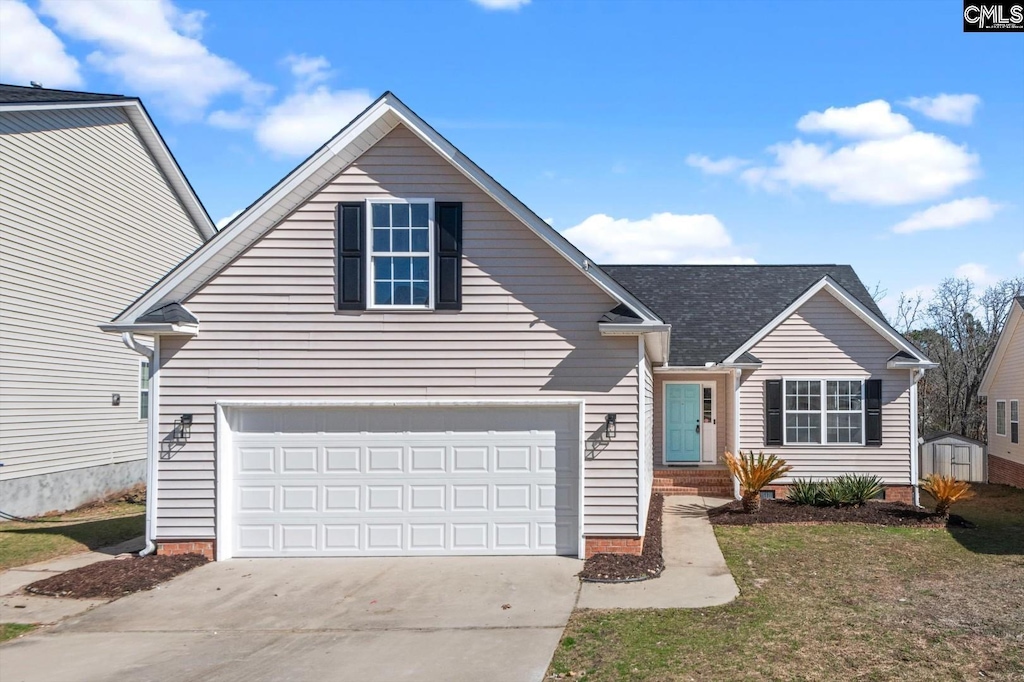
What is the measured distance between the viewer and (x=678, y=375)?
19125 mm

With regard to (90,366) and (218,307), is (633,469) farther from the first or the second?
(90,366)

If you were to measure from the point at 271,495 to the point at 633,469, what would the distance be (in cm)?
527

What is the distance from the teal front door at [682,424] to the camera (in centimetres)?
1931

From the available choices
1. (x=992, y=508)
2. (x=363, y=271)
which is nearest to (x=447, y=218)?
(x=363, y=271)

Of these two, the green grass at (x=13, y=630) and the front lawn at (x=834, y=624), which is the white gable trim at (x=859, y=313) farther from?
the green grass at (x=13, y=630)

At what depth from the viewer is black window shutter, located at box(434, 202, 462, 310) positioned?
1109 centimetres

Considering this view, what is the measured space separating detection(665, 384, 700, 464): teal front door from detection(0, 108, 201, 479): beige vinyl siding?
13.7 meters

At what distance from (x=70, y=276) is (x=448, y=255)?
1064cm

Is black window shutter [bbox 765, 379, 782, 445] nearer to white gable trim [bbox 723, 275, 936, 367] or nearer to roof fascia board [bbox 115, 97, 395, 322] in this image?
white gable trim [bbox 723, 275, 936, 367]

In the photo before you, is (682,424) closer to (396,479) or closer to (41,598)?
(396,479)

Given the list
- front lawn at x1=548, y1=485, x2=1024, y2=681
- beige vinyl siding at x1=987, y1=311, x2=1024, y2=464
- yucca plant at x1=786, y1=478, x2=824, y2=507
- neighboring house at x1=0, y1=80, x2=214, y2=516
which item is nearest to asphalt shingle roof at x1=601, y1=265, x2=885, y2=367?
yucca plant at x1=786, y1=478, x2=824, y2=507

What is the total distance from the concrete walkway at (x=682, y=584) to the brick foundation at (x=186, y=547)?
17.8 feet

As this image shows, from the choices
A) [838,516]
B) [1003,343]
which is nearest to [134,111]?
[838,516]

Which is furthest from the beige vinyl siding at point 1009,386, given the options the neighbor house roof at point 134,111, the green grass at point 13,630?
the green grass at point 13,630
